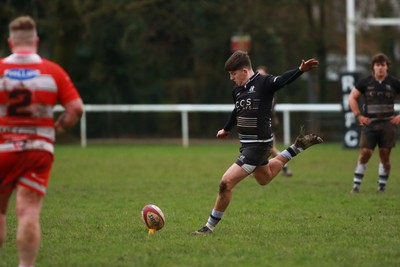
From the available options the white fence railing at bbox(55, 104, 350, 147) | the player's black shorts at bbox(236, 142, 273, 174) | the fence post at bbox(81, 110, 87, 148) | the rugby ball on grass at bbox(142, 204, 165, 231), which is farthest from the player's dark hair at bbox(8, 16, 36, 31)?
the fence post at bbox(81, 110, 87, 148)

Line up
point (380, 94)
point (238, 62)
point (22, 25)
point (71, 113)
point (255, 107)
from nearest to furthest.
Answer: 1. point (22, 25)
2. point (71, 113)
3. point (238, 62)
4. point (255, 107)
5. point (380, 94)

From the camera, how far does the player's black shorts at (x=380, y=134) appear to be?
12.9 metres

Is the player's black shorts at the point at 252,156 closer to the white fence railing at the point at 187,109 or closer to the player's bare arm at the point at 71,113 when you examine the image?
the player's bare arm at the point at 71,113

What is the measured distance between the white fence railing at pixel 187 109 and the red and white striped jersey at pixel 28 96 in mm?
20160

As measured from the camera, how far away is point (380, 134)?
1295 cm

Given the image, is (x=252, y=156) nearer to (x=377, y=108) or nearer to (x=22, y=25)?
(x=22, y=25)

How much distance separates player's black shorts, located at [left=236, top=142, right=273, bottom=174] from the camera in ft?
29.1

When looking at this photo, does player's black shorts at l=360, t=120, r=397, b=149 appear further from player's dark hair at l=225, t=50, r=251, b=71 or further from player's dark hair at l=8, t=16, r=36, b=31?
player's dark hair at l=8, t=16, r=36, b=31

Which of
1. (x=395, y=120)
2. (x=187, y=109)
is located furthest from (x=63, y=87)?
(x=187, y=109)

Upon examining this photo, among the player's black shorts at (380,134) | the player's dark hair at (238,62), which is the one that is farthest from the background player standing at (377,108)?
the player's dark hair at (238,62)

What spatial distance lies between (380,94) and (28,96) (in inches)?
307

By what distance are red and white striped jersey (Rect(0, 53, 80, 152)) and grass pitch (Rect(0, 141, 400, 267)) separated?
1.39 m

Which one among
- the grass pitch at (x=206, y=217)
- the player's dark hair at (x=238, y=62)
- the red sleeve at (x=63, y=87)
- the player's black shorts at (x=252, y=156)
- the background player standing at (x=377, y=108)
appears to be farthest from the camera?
the background player standing at (x=377, y=108)

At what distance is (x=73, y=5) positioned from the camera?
26.2 metres
